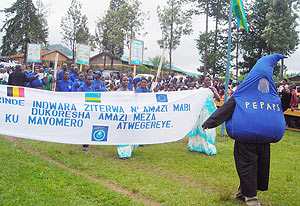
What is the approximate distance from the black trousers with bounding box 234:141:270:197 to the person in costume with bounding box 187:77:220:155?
3.08 m

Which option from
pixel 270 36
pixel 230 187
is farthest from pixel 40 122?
pixel 270 36

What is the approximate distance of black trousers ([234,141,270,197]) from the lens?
4.26 m

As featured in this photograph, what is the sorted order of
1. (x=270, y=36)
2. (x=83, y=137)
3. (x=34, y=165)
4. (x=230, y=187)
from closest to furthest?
(x=230, y=187)
(x=34, y=165)
(x=83, y=137)
(x=270, y=36)

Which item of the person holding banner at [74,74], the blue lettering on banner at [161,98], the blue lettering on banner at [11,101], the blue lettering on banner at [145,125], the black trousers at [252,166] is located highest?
the person holding banner at [74,74]

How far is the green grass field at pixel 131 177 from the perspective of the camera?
4543 mm

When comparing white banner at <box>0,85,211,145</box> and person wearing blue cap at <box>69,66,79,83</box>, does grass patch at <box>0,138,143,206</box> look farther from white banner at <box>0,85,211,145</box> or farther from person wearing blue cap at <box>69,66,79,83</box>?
person wearing blue cap at <box>69,66,79,83</box>

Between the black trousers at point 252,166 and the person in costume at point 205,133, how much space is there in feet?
10.1

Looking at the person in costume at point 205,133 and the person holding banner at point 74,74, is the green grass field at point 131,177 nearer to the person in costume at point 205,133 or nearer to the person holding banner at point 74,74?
the person in costume at point 205,133

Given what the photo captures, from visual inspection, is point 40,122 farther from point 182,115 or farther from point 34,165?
point 182,115

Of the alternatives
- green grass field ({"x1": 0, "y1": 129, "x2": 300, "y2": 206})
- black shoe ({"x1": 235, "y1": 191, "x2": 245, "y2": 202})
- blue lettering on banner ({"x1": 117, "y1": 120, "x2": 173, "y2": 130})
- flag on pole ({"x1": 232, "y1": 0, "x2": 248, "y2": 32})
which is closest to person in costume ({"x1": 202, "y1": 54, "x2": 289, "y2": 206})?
black shoe ({"x1": 235, "y1": 191, "x2": 245, "y2": 202})

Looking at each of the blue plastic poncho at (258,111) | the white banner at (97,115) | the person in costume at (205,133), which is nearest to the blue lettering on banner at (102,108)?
the white banner at (97,115)

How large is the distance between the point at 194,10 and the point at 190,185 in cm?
3364

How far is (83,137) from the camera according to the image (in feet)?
21.0

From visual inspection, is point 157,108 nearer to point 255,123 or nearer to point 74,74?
point 255,123
